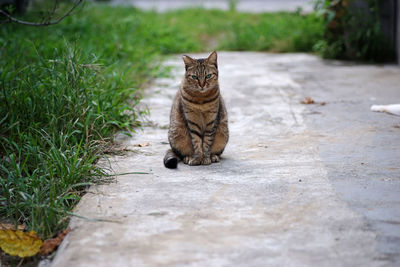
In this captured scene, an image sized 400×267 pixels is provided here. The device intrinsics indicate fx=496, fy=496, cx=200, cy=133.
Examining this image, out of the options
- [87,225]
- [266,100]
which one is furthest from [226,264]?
[266,100]

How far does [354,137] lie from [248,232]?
6.49ft

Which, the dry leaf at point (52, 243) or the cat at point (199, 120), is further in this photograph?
the cat at point (199, 120)

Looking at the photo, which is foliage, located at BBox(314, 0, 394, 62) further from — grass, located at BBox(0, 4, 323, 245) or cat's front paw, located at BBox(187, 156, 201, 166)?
cat's front paw, located at BBox(187, 156, 201, 166)

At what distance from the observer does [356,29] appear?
24.9 feet

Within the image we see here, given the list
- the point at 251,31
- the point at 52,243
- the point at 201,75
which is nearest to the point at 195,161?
the point at 201,75

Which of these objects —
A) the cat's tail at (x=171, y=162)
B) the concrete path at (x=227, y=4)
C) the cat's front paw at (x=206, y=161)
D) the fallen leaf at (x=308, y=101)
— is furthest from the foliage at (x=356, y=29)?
the cat's tail at (x=171, y=162)

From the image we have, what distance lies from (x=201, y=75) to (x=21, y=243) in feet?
5.69

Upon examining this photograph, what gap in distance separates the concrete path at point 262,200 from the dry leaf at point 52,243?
3.3 inches

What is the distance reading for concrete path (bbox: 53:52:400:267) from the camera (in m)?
2.23

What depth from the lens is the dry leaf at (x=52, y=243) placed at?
2482 millimetres

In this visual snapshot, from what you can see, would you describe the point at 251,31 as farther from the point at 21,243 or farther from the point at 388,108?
the point at 21,243

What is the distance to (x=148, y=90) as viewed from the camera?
6.05m

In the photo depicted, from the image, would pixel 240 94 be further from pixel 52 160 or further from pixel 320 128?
pixel 52 160

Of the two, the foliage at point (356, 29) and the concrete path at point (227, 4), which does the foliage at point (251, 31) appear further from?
the concrete path at point (227, 4)
